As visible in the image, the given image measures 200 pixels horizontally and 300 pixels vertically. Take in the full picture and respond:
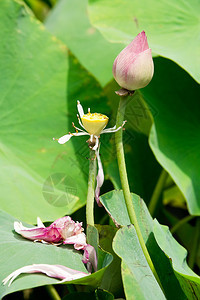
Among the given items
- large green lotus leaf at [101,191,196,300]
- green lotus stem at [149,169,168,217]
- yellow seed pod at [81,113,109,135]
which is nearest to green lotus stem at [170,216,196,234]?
green lotus stem at [149,169,168,217]

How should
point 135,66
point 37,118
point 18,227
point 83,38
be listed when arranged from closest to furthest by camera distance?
point 135,66
point 18,227
point 37,118
point 83,38

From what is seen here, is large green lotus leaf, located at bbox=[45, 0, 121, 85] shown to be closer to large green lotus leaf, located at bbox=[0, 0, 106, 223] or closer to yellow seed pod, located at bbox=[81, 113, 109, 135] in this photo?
large green lotus leaf, located at bbox=[0, 0, 106, 223]

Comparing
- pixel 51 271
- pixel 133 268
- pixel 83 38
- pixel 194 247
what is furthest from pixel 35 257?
pixel 83 38

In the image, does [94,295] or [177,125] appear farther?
[177,125]

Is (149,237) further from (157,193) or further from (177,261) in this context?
(157,193)

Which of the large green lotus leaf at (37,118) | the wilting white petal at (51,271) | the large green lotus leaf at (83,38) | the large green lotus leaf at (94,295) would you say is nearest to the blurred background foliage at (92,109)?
the large green lotus leaf at (37,118)
